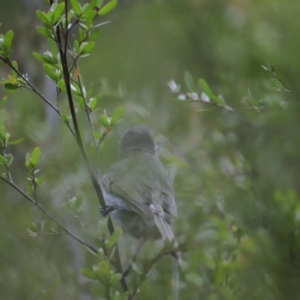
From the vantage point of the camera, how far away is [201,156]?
3365mm

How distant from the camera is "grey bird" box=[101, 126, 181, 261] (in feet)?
8.63

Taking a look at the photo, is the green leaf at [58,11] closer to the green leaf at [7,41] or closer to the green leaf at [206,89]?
the green leaf at [7,41]

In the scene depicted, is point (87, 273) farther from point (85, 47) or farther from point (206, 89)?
point (206, 89)

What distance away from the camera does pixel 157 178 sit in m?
2.98

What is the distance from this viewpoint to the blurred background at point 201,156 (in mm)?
1853

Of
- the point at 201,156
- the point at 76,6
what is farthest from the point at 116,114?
the point at 201,156

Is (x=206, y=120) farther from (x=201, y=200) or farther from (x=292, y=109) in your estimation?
(x=292, y=109)

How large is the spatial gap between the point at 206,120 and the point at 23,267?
2486 mm

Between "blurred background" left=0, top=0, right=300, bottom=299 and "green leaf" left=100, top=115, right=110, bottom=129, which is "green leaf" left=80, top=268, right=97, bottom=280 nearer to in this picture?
"blurred background" left=0, top=0, right=300, bottom=299

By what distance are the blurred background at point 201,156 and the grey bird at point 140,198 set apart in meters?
0.11

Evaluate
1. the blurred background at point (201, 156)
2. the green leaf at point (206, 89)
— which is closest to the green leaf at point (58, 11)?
the blurred background at point (201, 156)

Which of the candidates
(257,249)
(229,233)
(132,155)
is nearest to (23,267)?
(257,249)

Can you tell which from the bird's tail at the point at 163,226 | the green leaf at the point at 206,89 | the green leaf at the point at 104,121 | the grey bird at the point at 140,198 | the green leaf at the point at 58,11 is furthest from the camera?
the grey bird at the point at 140,198

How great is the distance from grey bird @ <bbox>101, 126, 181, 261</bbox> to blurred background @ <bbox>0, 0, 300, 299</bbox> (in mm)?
→ 108
